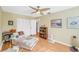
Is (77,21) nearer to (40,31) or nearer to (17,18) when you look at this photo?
(40,31)

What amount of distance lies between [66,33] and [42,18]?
0.43 metres

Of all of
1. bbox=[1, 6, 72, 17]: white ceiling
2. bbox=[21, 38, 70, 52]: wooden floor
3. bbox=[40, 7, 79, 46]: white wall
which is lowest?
bbox=[21, 38, 70, 52]: wooden floor

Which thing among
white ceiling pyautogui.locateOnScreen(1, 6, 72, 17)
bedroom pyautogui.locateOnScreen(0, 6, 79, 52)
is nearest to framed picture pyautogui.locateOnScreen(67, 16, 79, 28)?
bedroom pyautogui.locateOnScreen(0, 6, 79, 52)

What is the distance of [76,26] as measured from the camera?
1.16m

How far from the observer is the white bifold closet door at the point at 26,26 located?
4.07ft

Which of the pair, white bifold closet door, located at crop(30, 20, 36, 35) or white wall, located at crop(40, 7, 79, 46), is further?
white bifold closet door, located at crop(30, 20, 36, 35)

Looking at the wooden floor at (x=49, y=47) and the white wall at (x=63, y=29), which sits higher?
the white wall at (x=63, y=29)

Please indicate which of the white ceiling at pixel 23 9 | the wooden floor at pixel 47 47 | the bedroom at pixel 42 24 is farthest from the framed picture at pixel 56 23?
the wooden floor at pixel 47 47

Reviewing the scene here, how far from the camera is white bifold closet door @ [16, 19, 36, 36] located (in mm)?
1241

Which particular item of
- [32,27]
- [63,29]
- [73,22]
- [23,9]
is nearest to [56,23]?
[63,29]

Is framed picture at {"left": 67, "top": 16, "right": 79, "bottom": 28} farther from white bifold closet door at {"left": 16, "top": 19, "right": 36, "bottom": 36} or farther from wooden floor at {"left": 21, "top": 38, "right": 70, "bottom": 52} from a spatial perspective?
white bifold closet door at {"left": 16, "top": 19, "right": 36, "bottom": 36}

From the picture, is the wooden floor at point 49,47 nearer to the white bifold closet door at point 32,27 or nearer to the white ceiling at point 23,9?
the white bifold closet door at point 32,27

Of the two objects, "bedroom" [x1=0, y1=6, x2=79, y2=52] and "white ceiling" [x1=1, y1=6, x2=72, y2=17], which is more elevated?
"white ceiling" [x1=1, y1=6, x2=72, y2=17]
